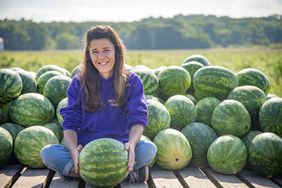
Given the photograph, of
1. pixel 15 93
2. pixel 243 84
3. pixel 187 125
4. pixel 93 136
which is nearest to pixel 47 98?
pixel 15 93

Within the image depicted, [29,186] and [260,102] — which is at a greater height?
[260,102]

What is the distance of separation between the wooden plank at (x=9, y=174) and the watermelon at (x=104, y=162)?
2.99 feet

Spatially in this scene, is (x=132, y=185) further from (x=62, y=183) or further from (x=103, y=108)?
(x=103, y=108)

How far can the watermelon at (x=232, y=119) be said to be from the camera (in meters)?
4.75

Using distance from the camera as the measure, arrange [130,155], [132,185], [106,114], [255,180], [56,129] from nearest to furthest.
Answer: 1. [130,155]
2. [132,185]
3. [106,114]
4. [255,180]
5. [56,129]

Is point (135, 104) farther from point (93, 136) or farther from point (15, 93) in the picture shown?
point (15, 93)

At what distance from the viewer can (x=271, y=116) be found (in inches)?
188

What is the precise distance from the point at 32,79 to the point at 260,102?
3.18 meters

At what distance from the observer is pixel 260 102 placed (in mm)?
5094

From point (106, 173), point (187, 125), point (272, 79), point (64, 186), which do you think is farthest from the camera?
point (272, 79)

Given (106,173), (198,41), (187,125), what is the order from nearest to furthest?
(106,173)
(187,125)
(198,41)

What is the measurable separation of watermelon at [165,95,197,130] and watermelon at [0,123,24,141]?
6.25 ft

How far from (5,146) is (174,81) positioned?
2422 millimetres

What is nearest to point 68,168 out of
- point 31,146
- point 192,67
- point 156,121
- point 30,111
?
point 31,146
